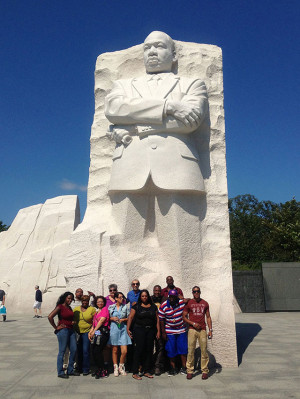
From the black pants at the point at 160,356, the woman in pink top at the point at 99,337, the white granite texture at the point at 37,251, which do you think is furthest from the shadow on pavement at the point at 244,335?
the white granite texture at the point at 37,251

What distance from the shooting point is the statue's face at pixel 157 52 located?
21.0ft

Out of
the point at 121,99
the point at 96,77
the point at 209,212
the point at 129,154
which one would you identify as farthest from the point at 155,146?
the point at 96,77

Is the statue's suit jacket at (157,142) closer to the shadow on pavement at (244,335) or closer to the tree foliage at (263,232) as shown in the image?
the shadow on pavement at (244,335)

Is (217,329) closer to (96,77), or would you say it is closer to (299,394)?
(299,394)

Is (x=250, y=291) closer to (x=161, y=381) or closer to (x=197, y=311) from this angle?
(x=197, y=311)

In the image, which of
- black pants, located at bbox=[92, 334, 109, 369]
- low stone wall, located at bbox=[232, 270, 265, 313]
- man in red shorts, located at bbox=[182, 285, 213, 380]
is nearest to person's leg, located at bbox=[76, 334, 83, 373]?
black pants, located at bbox=[92, 334, 109, 369]

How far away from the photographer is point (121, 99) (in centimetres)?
604

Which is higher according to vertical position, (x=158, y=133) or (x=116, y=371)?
(x=158, y=133)

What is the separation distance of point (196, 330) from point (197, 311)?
0.73 ft

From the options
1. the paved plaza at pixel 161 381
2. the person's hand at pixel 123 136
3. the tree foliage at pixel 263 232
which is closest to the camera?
the paved plaza at pixel 161 381

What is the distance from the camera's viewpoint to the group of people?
459cm

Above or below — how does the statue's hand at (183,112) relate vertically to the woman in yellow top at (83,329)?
above

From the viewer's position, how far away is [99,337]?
4637 mm

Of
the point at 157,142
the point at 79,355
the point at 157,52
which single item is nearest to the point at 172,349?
the point at 79,355
